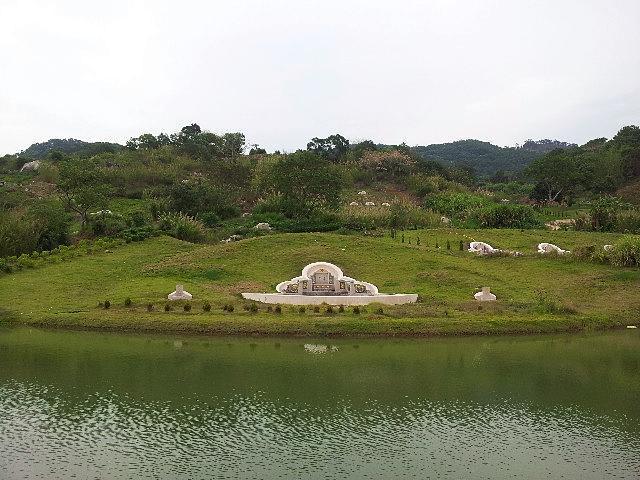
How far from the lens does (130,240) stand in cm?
4484

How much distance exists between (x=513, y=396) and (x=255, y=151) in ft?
276

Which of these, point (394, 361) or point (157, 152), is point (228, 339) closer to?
point (394, 361)

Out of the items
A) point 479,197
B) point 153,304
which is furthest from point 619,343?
point 479,197

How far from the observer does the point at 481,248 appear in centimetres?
4234

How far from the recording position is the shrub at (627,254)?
37.3 m

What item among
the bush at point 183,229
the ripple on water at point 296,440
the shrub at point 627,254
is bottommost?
the ripple on water at point 296,440

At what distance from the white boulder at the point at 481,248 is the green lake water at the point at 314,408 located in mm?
15159

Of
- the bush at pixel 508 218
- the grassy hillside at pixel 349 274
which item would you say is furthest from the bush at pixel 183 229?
the bush at pixel 508 218

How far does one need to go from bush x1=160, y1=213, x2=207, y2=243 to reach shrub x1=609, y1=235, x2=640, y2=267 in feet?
91.2

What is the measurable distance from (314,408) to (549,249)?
1123 inches

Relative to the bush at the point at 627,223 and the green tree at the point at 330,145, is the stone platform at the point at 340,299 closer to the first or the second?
the bush at the point at 627,223

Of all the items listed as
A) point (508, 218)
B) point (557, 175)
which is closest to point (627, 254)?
point (508, 218)

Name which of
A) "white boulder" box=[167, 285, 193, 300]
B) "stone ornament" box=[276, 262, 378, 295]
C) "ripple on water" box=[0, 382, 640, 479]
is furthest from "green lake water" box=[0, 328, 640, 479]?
"stone ornament" box=[276, 262, 378, 295]

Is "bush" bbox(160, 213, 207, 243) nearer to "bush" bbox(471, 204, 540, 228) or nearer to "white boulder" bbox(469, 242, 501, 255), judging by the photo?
"white boulder" bbox(469, 242, 501, 255)
